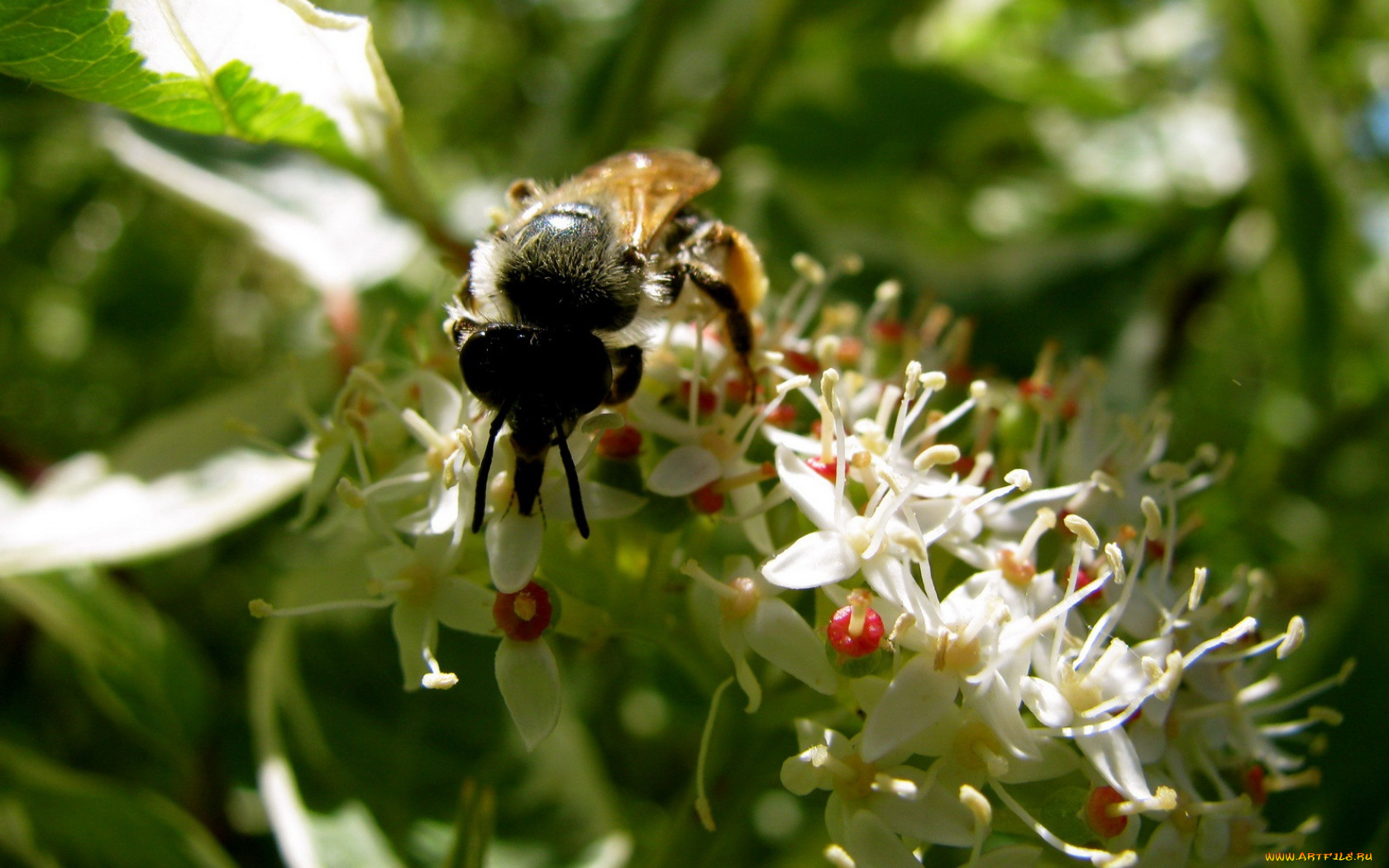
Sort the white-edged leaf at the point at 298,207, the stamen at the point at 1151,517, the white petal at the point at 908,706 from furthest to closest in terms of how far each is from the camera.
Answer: the white-edged leaf at the point at 298,207 → the stamen at the point at 1151,517 → the white petal at the point at 908,706

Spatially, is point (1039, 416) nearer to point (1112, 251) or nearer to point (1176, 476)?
point (1176, 476)

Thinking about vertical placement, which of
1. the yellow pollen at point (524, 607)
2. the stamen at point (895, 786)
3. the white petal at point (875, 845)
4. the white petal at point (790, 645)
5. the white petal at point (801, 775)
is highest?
the white petal at point (790, 645)

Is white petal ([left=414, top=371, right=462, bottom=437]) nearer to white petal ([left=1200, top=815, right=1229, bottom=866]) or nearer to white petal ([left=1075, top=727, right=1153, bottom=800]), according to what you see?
white petal ([left=1075, top=727, right=1153, bottom=800])

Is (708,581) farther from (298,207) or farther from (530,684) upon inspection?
(298,207)

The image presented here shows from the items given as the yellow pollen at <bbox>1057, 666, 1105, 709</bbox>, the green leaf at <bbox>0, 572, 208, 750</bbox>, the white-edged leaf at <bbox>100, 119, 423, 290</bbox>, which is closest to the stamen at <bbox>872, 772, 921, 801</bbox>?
the yellow pollen at <bbox>1057, 666, 1105, 709</bbox>

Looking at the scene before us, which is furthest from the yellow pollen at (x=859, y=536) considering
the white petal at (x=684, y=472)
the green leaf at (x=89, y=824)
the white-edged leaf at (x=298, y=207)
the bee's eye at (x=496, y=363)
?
the white-edged leaf at (x=298, y=207)

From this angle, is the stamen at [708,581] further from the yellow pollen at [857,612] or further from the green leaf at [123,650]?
the green leaf at [123,650]

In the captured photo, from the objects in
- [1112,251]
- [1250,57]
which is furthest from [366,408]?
[1250,57]

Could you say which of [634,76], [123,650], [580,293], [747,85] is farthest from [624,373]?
[747,85]
